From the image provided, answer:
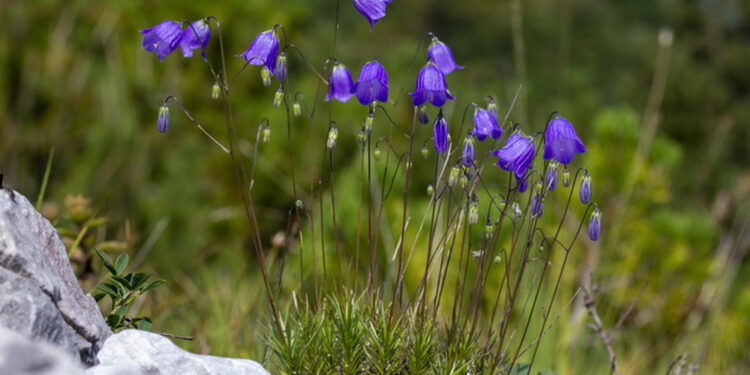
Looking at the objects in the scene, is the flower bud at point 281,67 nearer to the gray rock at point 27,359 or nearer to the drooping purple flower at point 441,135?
the drooping purple flower at point 441,135

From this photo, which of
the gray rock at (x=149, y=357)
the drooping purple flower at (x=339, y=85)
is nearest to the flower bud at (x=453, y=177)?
the drooping purple flower at (x=339, y=85)

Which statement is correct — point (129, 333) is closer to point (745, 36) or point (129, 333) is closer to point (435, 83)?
point (435, 83)

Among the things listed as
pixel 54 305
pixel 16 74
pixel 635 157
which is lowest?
pixel 54 305

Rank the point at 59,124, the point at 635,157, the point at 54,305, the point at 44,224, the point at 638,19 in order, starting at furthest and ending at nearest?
the point at 638,19 → the point at 59,124 → the point at 635,157 → the point at 44,224 → the point at 54,305

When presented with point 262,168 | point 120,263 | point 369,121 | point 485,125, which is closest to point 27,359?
point 120,263

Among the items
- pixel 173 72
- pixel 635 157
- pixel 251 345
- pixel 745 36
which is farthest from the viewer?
pixel 745 36

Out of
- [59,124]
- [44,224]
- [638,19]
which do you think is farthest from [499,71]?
[44,224]

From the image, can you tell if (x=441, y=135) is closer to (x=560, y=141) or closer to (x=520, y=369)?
(x=560, y=141)
